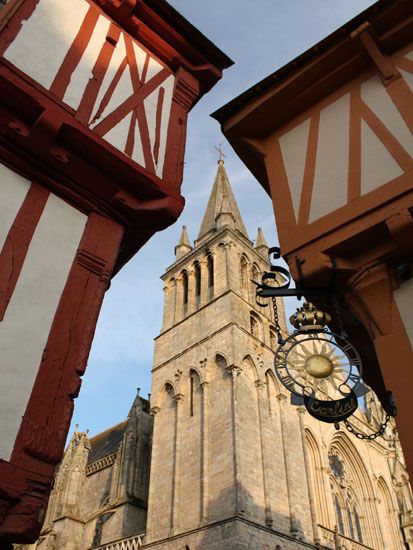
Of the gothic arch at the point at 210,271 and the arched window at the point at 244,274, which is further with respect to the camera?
the arched window at the point at 244,274

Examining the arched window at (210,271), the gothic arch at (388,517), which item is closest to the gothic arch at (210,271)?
the arched window at (210,271)

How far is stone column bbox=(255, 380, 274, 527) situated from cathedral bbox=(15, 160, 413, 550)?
1.5 inches

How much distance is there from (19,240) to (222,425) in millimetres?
12844

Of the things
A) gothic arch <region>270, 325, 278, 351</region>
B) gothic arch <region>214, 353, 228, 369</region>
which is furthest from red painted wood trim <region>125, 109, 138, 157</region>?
gothic arch <region>270, 325, 278, 351</region>

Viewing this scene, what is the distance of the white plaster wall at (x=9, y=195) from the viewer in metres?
3.80

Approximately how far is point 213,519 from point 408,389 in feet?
39.6

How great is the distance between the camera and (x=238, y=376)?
643 inches

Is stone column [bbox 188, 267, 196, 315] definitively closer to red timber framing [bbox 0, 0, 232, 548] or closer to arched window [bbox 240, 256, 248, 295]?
arched window [bbox 240, 256, 248, 295]

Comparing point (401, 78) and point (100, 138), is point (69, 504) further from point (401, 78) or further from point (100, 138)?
point (401, 78)

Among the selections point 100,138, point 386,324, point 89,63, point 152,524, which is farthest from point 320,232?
point 152,524

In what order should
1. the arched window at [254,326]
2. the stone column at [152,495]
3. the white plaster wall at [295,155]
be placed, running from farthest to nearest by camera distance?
the arched window at [254,326] < the stone column at [152,495] < the white plaster wall at [295,155]

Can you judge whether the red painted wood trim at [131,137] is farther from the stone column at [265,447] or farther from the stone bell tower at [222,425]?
the stone column at [265,447]

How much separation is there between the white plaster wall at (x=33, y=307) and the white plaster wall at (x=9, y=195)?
0.21 feet

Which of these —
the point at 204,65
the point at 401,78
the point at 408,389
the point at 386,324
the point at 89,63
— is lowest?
the point at 408,389
